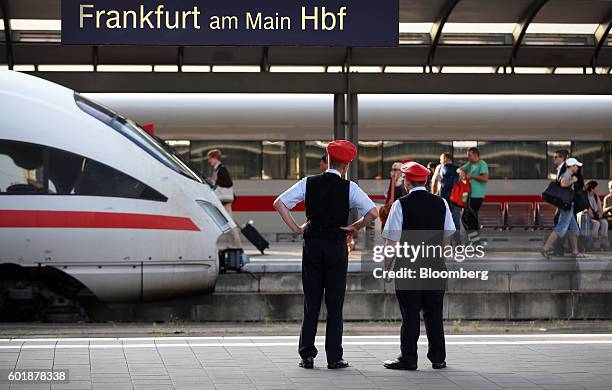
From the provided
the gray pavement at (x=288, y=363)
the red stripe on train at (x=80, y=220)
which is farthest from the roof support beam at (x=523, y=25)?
the gray pavement at (x=288, y=363)

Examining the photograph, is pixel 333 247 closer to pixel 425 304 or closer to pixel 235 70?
pixel 425 304

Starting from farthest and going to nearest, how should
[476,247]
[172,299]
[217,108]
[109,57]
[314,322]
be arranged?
[217,108]
[109,57]
[476,247]
[172,299]
[314,322]

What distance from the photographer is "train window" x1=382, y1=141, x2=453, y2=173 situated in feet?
79.4

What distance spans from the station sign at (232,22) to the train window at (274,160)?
10.2 m

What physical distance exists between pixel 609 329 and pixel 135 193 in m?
5.05

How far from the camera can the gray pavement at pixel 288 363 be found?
8.16 m

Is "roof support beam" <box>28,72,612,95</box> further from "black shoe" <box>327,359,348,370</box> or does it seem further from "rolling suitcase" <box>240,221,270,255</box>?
"black shoe" <box>327,359,348,370</box>

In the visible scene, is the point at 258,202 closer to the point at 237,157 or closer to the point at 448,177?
the point at 237,157

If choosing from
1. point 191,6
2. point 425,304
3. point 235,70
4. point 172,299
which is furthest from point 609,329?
point 235,70

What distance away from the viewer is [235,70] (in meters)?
22.0

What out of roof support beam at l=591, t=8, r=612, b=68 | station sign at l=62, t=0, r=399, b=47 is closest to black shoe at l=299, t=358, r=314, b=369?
station sign at l=62, t=0, r=399, b=47

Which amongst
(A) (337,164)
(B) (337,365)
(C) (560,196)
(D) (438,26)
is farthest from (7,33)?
(B) (337,365)

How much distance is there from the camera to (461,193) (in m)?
17.4

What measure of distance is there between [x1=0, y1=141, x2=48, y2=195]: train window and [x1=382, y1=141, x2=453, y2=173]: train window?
12285mm
